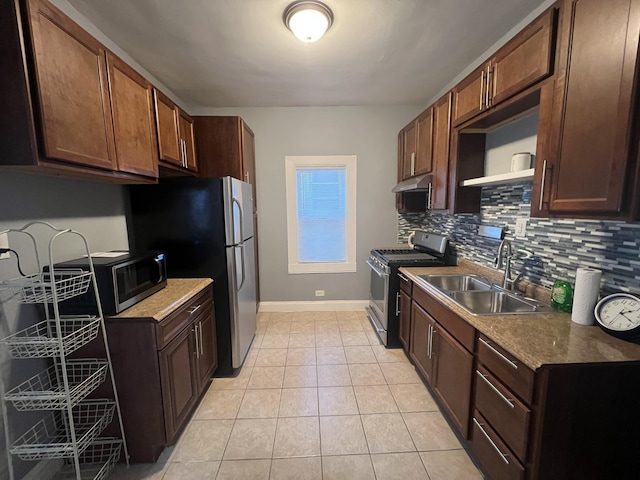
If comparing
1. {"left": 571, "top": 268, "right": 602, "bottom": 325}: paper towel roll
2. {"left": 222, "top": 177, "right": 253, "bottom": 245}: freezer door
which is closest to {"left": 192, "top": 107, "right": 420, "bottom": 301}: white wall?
{"left": 222, "top": 177, "right": 253, "bottom": 245}: freezer door

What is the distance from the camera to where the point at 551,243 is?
5.49 feet

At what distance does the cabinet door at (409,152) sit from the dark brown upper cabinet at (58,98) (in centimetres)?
249

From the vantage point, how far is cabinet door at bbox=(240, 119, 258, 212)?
2.93 m

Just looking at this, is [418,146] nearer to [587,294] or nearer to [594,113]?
[594,113]

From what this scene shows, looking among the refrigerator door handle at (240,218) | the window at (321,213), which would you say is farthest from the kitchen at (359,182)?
the refrigerator door handle at (240,218)

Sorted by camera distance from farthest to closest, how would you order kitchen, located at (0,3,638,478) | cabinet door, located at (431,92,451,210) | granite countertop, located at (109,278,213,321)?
kitchen, located at (0,3,638,478) < cabinet door, located at (431,92,451,210) < granite countertop, located at (109,278,213,321)

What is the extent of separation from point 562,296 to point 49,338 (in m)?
2.60

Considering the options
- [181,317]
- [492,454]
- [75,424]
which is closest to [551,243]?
[492,454]

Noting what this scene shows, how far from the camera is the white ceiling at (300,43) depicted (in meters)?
1.70

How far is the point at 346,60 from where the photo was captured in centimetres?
231

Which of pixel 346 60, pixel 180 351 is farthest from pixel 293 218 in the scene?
pixel 180 351

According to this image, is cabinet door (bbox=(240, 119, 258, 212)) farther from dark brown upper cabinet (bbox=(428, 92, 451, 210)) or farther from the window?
dark brown upper cabinet (bbox=(428, 92, 451, 210))

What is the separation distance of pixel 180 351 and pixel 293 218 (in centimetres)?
214

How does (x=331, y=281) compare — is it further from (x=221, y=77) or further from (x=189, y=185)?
(x=221, y=77)
